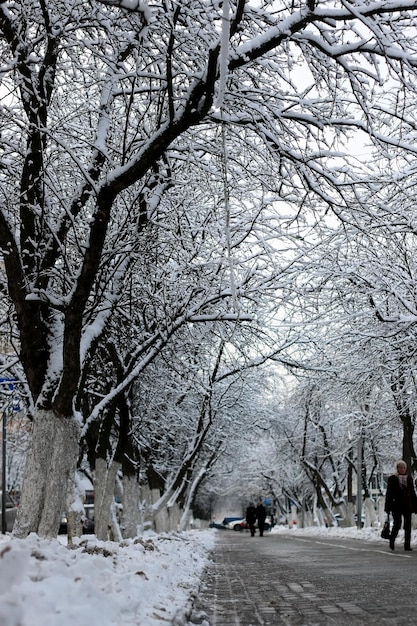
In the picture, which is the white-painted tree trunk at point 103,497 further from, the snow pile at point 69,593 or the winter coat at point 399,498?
the snow pile at point 69,593

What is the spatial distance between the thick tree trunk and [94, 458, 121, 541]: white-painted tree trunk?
7821mm

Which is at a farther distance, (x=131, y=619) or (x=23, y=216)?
(x=23, y=216)

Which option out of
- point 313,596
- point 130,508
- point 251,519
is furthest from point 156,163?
point 251,519

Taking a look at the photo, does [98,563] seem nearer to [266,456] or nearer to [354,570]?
[354,570]

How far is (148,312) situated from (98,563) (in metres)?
9.59

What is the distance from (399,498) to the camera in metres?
14.3

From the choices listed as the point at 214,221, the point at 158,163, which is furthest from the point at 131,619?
the point at 214,221

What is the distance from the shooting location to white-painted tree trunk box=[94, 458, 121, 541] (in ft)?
56.1

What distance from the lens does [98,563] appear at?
579 centimetres

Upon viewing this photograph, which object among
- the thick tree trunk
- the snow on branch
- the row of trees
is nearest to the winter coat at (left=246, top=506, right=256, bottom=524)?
the row of trees

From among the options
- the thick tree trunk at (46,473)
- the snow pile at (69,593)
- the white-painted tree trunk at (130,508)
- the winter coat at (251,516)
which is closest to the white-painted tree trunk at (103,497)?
the white-painted tree trunk at (130,508)

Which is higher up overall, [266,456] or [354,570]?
[266,456]

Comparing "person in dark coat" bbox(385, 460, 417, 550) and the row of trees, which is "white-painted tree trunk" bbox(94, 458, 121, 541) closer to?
the row of trees

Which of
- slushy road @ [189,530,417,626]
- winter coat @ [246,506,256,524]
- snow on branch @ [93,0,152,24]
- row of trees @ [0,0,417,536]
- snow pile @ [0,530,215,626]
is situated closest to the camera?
snow pile @ [0,530,215,626]
